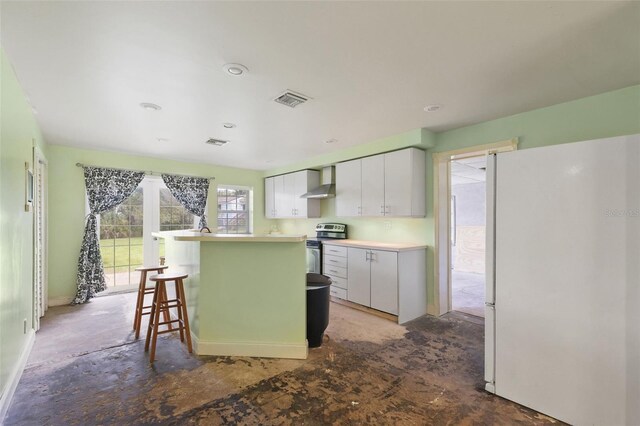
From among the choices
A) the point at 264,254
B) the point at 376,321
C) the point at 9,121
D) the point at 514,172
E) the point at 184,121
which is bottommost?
the point at 376,321

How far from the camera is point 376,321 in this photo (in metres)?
3.68

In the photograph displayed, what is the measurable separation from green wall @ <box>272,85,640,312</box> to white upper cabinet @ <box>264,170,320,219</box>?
37cm

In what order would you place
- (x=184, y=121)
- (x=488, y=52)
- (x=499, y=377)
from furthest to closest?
(x=184, y=121) → (x=499, y=377) → (x=488, y=52)

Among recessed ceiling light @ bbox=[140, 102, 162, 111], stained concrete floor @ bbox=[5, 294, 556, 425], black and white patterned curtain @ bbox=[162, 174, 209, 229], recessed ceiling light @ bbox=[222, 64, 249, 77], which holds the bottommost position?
stained concrete floor @ bbox=[5, 294, 556, 425]

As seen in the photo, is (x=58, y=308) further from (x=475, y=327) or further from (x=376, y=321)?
(x=475, y=327)

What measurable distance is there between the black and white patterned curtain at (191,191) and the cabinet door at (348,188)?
275cm

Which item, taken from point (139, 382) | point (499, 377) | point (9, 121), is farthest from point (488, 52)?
point (139, 382)

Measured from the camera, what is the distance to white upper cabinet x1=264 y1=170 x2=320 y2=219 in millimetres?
5516

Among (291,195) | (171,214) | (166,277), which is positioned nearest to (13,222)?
(166,277)

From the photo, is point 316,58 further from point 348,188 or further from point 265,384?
point 348,188

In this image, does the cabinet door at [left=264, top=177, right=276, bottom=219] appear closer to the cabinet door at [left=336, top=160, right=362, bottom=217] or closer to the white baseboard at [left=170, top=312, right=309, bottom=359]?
the cabinet door at [left=336, top=160, right=362, bottom=217]

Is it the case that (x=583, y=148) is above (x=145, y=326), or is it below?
above

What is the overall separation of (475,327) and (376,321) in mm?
1146

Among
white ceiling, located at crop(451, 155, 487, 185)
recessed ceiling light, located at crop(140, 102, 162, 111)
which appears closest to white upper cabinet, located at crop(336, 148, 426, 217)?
white ceiling, located at crop(451, 155, 487, 185)
